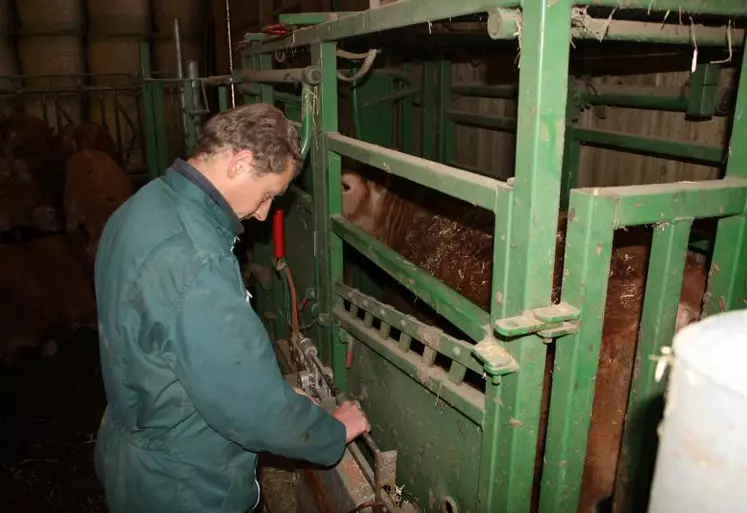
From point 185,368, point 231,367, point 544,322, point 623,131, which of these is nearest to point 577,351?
point 544,322

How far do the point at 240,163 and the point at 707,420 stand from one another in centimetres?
140

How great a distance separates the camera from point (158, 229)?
64.4 inches

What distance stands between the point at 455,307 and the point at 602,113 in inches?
94.1

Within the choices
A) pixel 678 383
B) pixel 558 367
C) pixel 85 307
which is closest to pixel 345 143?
pixel 558 367

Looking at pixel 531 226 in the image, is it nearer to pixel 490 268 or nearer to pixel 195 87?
pixel 490 268

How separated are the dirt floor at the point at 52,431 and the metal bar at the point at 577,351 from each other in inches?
123

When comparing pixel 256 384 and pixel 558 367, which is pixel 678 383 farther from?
pixel 256 384

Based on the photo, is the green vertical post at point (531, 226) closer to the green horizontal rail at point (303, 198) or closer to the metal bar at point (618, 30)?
the metal bar at point (618, 30)

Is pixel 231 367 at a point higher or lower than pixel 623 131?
lower

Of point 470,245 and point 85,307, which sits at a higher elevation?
point 470,245

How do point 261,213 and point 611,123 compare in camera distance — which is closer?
point 261,213

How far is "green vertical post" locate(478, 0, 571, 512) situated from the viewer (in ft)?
4.05

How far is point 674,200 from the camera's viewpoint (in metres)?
1.43

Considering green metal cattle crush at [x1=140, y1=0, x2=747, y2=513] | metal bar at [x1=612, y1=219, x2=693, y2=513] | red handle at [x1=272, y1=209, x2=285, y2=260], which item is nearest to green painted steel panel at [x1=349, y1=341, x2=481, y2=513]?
green metal cattle crush at [x1=140, y1=0, x2=747, y2=513]
